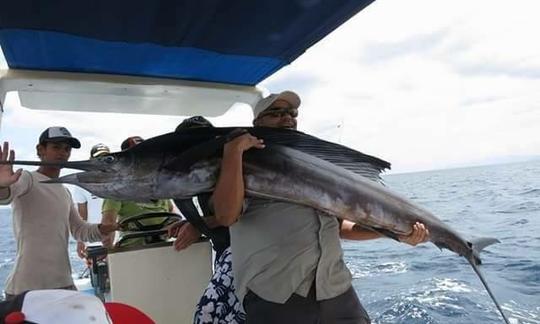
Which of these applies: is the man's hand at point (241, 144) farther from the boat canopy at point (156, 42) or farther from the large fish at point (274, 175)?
the boat canopy at point (156, 42)

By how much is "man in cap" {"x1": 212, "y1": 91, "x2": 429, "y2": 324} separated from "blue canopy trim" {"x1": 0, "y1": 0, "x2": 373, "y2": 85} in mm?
822

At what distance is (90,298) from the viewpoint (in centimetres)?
90

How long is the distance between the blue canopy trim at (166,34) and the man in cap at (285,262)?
82 centimetres

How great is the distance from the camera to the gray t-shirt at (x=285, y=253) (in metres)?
1.63

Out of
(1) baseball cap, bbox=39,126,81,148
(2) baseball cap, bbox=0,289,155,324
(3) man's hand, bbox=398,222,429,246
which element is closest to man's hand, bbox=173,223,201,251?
(1) baseball cap, bbox=39,126,81,148

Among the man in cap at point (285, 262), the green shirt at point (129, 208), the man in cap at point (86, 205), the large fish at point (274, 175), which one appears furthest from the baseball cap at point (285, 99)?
the man in cap at point (86, 205)

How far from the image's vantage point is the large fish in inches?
54.3

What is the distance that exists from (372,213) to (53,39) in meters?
1.74

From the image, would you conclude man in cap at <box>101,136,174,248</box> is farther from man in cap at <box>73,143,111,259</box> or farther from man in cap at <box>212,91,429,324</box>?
man in cap at <box>212,91,429,324</box>

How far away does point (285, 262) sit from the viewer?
164 centimetres

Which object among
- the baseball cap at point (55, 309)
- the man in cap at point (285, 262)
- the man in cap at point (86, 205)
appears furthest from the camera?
the man in cap at point (86, 205)

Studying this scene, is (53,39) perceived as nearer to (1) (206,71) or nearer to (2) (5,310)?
(1) (206,71)

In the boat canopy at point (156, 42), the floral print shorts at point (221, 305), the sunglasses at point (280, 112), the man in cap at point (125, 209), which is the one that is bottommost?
the floral print shorts at point (221, 305)

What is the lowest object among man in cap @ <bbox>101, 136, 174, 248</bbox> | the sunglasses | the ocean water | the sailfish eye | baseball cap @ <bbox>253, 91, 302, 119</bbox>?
the ocean water
